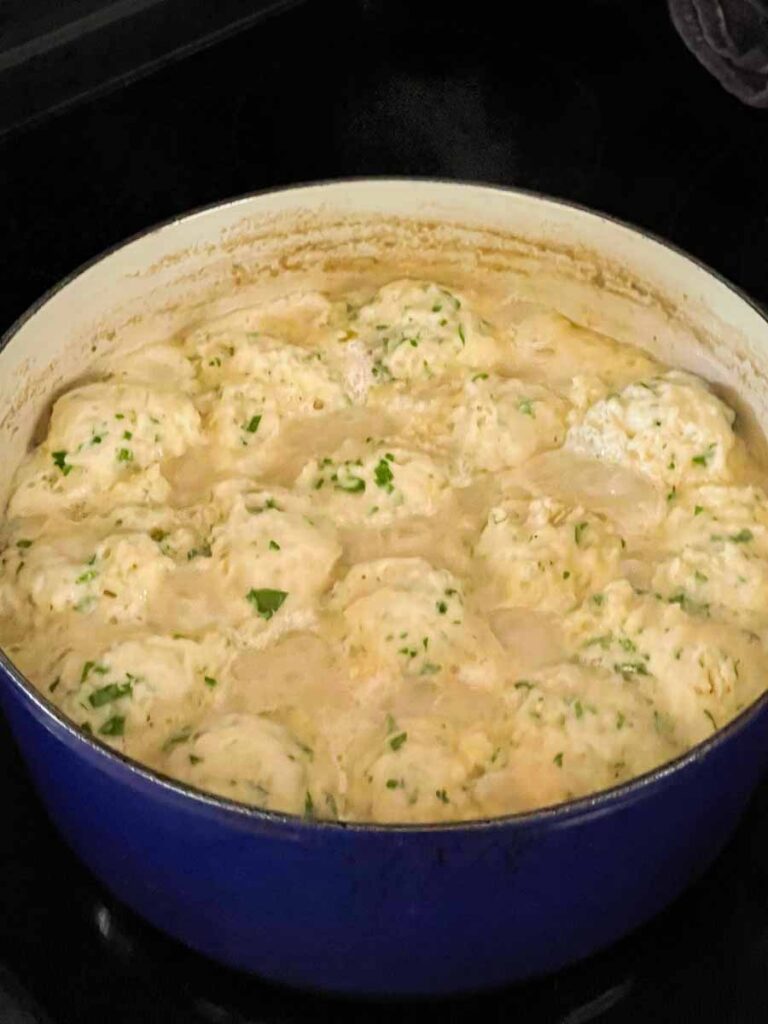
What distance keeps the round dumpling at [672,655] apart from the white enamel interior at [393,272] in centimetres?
28

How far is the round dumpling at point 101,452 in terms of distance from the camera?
120 cm

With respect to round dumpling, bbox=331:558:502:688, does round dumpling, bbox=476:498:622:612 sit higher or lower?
higher

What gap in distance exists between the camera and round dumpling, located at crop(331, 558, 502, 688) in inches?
40.9

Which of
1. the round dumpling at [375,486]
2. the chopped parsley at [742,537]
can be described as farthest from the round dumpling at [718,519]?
the round dumpling at [375,486]

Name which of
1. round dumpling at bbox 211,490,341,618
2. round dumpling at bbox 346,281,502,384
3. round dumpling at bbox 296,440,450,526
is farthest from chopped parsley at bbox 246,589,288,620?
round dumpling at bbox 346,281,502,384

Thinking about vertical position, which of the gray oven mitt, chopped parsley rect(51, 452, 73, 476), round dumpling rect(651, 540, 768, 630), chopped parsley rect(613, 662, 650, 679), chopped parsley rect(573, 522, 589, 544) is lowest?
chopped parsley rect(613, 662, 650, 679)

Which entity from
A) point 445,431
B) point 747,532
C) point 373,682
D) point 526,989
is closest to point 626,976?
point 526,989

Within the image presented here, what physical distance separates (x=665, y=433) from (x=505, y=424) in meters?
0.17

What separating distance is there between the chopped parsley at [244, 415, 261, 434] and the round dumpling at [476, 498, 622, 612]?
29cm

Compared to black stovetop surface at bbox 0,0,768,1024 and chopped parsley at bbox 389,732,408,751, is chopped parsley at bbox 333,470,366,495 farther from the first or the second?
black stovetop surface at bbox 0,0,768,1024

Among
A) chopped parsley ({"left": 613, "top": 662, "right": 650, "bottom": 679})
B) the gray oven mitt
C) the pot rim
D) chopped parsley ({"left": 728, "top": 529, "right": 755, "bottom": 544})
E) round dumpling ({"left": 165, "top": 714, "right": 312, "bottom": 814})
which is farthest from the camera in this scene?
the gray oven mitt

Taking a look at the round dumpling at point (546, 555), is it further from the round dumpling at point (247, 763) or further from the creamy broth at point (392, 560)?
the round dumpling at point (247, 763)

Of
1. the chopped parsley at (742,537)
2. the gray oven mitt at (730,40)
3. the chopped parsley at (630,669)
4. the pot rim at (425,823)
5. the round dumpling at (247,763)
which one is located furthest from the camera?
the gray oven mitt at (730,40)

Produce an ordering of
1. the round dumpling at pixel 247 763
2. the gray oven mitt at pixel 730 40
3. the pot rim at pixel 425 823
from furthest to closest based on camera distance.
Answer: the gray oven mitt at pixel 730 40
the round dumpling at pixel 247 763
the pot rim at pixel 425 823
